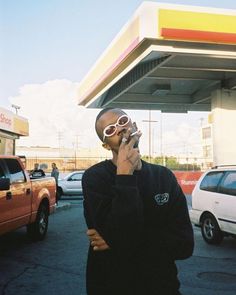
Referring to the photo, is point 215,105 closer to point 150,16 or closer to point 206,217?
point 150,16

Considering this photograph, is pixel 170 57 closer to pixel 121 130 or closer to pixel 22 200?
pixel 22 200

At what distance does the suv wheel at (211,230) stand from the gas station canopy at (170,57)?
222 inches

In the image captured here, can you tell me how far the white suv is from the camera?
887 cm

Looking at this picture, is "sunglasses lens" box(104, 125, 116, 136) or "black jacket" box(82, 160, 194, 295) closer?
"black jacket" box(82, 160, 194, 295)

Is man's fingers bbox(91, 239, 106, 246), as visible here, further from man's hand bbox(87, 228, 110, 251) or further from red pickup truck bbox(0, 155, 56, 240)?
red pickup truck bbox(0, 155, 56, 240)

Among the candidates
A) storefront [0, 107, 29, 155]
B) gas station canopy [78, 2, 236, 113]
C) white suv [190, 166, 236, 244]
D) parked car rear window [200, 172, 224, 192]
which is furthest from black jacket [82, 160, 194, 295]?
storefront [0, 107, 29, 155]

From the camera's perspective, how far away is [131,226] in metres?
1.94

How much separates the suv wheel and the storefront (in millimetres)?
14882

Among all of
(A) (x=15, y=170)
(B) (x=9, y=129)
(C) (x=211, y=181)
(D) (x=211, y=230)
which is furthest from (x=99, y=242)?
(B) (x=9, y=129)

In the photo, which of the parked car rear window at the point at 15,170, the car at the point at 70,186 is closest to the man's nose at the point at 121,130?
the parked car rear window at the point at 15,170

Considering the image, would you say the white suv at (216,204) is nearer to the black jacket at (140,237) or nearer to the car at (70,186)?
the black jacket at (140,237)

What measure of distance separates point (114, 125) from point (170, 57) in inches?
486

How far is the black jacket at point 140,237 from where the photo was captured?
2.02 metres

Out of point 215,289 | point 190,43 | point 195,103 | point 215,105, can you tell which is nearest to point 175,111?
point 195,103
